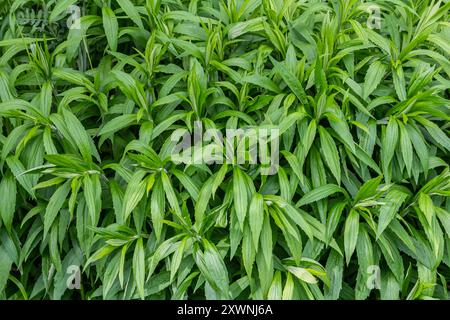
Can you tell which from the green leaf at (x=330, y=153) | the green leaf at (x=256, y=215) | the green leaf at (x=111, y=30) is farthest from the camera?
the green leaf at (x=111, y=30)

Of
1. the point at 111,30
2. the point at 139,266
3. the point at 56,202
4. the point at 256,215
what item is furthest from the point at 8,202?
the point at 256,215

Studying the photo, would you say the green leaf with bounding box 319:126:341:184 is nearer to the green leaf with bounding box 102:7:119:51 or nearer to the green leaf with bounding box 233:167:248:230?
the green leaf with bounding box 233:167:248:230

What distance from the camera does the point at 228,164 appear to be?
1.75m

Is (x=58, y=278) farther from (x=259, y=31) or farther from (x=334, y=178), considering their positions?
(x=259, y=31)

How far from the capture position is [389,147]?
179 cm

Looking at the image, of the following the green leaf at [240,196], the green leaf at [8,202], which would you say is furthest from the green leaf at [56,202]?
the green leaf at [240,196]

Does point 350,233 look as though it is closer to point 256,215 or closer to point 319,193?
point 319,193

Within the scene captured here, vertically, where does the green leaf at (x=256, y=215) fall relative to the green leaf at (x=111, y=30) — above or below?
below

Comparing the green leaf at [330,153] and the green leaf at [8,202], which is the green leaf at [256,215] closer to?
the green leaf at [330,153]

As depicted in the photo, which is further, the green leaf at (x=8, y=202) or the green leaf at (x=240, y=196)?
the green leaf at (x=8, y=202)

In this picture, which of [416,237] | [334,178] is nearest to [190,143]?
Answer: [334,178]

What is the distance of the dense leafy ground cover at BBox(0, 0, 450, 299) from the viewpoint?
1721 mm

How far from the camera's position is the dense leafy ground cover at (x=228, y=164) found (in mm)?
1721
